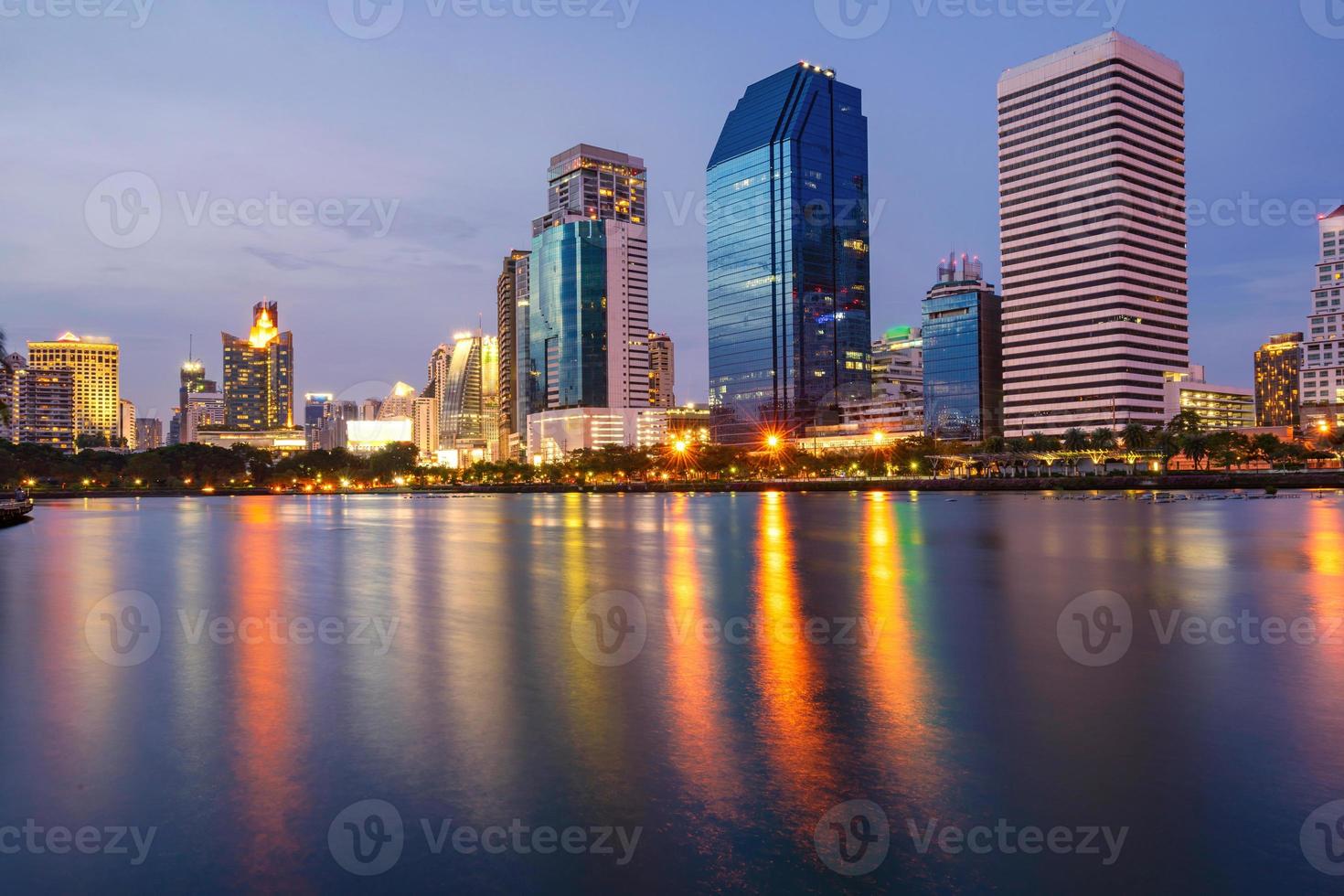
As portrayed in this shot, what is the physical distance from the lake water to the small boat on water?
64.7 meters

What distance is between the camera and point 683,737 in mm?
13523

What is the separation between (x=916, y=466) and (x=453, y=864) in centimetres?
19410

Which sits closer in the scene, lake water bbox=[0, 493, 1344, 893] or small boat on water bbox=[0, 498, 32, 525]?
lake water bbox=[0, 493, 1344, 893]

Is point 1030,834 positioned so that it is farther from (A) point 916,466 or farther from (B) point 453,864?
(A) point 916,466

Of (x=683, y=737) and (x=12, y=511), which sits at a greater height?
(x=683, y=737)

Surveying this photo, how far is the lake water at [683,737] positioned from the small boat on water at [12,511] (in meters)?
64.7

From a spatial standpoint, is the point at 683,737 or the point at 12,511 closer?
the point at 683,737

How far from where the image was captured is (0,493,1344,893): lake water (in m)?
9.46

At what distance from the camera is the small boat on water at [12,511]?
83.6 meters

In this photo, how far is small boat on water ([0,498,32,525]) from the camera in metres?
83.6

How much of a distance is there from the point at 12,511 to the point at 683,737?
322 ft

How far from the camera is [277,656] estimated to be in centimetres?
2019

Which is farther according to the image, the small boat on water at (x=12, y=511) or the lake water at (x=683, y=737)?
the small boat on water at (x=12, y=511)

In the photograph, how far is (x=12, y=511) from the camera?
87.2 m
